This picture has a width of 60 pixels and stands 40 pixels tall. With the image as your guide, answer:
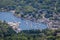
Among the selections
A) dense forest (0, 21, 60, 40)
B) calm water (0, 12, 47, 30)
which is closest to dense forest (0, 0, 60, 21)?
calm water (0, 12, 47, 30)

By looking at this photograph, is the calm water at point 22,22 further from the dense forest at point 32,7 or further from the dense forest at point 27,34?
the dense forest at point 27,34

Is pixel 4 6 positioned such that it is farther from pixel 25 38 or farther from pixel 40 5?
pixel 25 38

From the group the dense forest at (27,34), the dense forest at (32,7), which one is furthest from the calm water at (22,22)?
the dense forest at (27,34)

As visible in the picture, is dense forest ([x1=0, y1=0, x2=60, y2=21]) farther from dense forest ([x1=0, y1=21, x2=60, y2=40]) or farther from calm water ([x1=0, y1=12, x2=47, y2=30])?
dense forest ([x1=0, y1=21, x2=60, y2=40])

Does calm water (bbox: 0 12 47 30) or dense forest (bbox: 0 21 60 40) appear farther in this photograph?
calm water (bbox: 0 12 47 30)

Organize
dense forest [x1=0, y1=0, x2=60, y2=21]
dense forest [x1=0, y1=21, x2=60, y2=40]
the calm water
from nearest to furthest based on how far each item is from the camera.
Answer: dense forest [x1=0, y1=21, x2=60, y2=40] < the calm water < dense forest [x1=0, y1=0, x2=60, y2=21]

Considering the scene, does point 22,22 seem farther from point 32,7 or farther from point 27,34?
point 27,34

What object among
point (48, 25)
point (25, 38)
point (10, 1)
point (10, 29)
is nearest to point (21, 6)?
point (10, 1)
